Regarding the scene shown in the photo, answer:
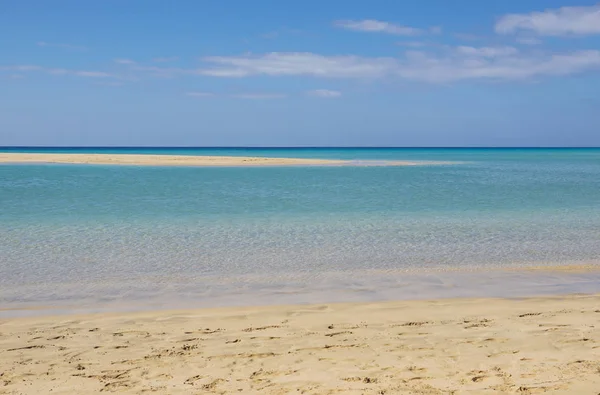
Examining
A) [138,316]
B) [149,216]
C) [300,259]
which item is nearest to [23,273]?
[138,316]

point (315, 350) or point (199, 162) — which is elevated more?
point (199, 162)

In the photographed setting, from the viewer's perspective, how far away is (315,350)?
5.92 meters

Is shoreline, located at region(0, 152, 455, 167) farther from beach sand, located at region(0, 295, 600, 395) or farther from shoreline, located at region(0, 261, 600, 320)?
beach sand, located at region(0, 295, 600, 395)

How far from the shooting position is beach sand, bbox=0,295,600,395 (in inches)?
198

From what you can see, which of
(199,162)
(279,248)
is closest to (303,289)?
(279,248)

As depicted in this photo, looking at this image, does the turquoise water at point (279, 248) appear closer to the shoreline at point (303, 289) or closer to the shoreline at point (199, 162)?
the shoreline at point (303, 289)

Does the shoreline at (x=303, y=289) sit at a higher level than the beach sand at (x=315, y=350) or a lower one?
lower

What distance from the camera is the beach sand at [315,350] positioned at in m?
5.03

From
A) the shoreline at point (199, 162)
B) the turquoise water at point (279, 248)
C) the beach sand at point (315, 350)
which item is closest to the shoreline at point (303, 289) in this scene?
the turquoise water at point (279, 248)

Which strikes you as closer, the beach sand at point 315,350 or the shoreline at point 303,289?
the beach sand at point 315,350

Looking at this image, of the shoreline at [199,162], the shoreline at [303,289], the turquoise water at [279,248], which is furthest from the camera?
the shoreline at [199,162]

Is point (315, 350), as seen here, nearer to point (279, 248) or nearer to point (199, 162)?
point (279, 248)

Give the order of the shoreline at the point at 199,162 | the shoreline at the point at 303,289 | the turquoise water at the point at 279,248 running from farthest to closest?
the shoreline at the point at 199,162 < the turquoise water at the point at 279,248 < the shoreline at the point at 303,289

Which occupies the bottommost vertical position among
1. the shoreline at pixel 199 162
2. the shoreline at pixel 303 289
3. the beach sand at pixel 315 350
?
the shoreline at pixel 303 289
